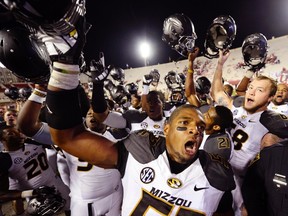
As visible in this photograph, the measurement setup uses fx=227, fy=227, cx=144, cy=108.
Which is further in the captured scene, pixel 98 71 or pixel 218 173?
pixel 98 71

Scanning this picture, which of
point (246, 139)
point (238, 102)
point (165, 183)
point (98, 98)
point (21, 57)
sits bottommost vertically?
point (246, 139)

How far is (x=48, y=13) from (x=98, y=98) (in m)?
1.83

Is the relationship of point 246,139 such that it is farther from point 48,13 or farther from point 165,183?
point 48,13

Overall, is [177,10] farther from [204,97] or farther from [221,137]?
[221,137]

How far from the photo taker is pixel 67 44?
1.20m

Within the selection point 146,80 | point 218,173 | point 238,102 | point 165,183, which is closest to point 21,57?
point 165,183

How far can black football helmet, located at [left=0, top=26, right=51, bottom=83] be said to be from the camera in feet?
6.70

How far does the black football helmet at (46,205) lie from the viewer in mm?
2473

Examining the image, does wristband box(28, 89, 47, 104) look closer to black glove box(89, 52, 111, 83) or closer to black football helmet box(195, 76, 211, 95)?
black glove box(89, 52, 111, 83)

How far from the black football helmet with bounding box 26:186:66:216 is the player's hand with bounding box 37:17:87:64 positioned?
1891 millimetres

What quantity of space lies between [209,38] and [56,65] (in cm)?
389

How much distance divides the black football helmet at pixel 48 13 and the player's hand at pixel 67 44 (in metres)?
0.03

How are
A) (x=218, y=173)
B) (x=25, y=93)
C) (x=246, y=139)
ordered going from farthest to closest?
1. (x=25, y=93)
2. (x=246, y=139)
3. (x=218, y=173)

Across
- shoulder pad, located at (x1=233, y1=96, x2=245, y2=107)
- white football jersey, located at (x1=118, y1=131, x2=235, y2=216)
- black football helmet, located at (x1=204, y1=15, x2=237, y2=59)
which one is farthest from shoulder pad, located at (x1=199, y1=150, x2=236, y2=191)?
black football helmet, located at (x1=204, y1=15, x2=237, y2=59)
